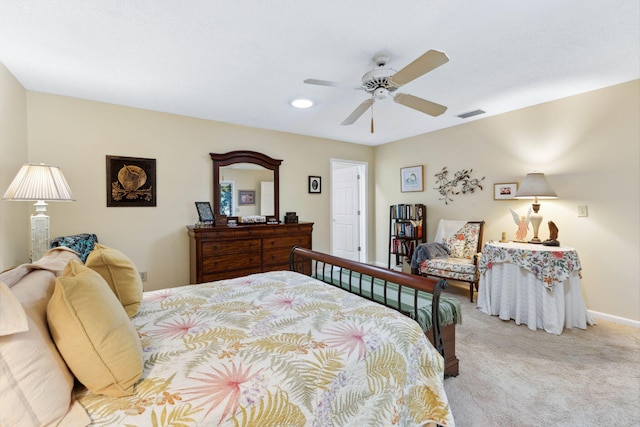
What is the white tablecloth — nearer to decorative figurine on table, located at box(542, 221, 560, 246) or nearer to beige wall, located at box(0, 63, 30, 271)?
decorative figurine on table, located at box(542, 221, 560, 246)

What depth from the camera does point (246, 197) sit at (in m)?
4.20

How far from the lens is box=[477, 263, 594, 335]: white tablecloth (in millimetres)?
2760

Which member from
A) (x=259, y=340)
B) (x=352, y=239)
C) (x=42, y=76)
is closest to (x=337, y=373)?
(x=259, y=340)

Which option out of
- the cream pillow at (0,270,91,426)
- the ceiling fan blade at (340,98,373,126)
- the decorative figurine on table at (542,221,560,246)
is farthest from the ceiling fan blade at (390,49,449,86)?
the decorative figurine on table at (542,221,560,246)

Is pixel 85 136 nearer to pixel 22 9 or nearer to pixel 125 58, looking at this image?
pixel 125 58

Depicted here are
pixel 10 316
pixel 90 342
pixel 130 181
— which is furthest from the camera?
pixel 130 181

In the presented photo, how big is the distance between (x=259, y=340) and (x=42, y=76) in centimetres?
317

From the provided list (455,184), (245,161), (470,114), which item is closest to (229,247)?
(245,161)

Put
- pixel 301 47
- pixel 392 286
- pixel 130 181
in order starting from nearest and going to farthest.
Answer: pixel 301 47, pixel 392 286, pixel 130 181

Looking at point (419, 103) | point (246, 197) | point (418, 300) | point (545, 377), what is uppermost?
point (419, 103)

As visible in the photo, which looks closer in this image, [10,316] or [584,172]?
[10,316]

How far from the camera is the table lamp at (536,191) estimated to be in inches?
124

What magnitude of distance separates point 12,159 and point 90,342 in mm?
2713

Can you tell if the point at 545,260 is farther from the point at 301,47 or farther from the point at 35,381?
the point at 35,381
